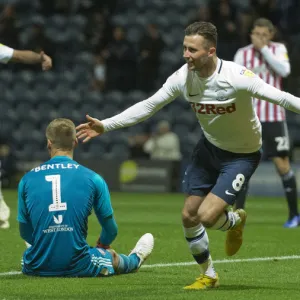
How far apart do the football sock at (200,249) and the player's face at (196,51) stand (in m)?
1.20

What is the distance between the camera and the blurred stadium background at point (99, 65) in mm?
20969

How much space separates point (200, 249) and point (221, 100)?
1.12 m

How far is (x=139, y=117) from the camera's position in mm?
7191

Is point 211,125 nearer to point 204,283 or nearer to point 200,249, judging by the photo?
point 200,249

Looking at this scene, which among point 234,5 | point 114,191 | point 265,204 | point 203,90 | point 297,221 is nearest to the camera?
point 203,90

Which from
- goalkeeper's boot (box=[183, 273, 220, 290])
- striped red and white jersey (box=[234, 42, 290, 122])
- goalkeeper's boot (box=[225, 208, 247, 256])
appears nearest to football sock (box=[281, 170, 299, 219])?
striped red and white jersey (box=[234, 42, 290, 122])

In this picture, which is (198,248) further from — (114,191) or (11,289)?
(114,191)

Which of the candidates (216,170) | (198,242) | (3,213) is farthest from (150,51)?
(198,242)

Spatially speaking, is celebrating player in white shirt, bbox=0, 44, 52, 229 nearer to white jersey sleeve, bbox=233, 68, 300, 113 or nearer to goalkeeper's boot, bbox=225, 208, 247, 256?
goalkeeper's boot, bbox=225, 208, 247, 256

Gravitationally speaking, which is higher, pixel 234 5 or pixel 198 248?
pixel 234 5

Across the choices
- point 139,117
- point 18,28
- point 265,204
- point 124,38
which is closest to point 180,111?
point 124,38

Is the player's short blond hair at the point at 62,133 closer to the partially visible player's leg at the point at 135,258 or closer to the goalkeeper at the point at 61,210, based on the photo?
the goalkeeper at the point at 61,210

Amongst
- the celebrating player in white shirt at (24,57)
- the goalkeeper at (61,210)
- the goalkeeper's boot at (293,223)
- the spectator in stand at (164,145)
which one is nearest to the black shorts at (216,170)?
the goalkeeper at (61,210)

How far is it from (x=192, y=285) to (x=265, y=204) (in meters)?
10.4
